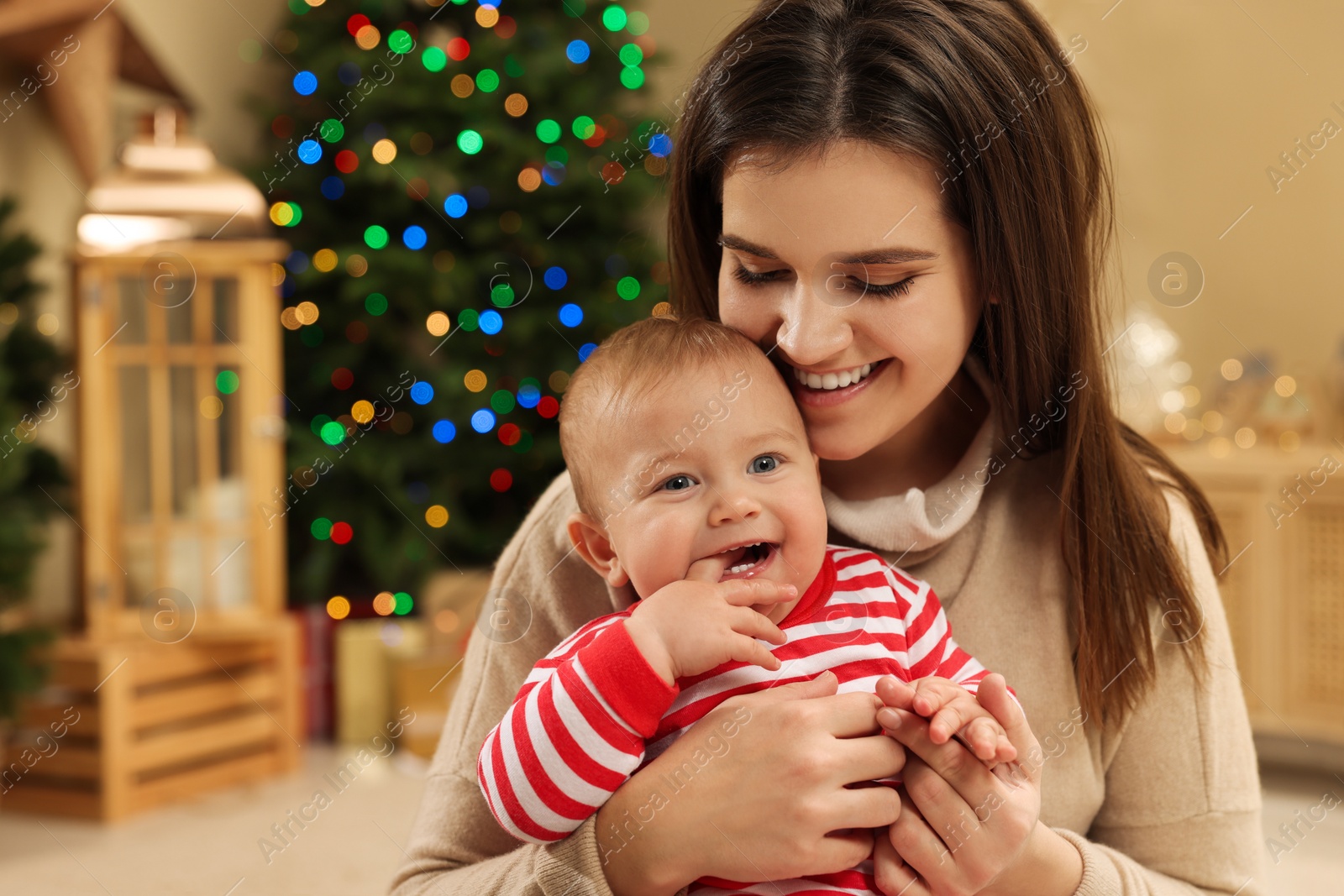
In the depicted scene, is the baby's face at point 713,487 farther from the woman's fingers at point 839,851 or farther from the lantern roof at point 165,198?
the lantern roof at point 165,198

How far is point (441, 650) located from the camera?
11.9 feet

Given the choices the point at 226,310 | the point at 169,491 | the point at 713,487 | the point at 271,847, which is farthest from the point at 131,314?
the point at 713,487

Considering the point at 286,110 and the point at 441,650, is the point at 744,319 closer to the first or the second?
the point at 441,650

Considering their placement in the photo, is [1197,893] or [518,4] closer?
[1197,893]

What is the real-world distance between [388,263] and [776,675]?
114 inches

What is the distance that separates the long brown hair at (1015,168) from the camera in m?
1.11

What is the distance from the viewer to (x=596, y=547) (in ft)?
3.80

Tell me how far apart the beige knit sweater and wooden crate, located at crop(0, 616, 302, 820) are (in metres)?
2.14

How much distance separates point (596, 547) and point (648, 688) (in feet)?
0.69

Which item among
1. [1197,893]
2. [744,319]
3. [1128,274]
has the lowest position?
[1197,893]

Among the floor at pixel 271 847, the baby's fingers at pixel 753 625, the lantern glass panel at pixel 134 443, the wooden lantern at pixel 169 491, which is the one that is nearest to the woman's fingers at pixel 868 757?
the baby's fingers at pixel 753 625

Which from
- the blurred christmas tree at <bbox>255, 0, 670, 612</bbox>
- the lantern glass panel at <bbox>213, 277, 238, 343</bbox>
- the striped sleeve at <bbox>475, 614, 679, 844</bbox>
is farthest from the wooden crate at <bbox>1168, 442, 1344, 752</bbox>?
the lantern glass panel at <bbox>213, 277, 238, 343</bbox>

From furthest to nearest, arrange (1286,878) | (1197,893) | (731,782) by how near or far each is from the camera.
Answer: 1. (1286,878)
2. (1197,893)
3. (731,782)

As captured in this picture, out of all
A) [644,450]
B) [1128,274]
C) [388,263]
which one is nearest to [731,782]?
[644,450]
